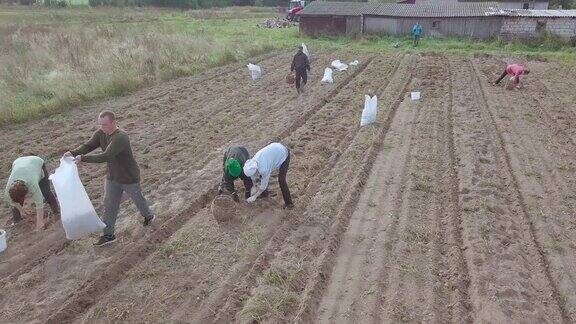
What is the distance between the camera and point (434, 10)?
29031mm

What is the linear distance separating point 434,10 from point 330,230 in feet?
87.1

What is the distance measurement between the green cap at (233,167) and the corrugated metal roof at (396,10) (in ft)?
82.8

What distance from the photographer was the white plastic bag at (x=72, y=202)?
528cm

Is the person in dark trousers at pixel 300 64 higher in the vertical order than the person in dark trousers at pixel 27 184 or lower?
higher

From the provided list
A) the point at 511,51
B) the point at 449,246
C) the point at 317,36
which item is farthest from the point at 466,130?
the point at 317,36

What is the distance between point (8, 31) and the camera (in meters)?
21.7

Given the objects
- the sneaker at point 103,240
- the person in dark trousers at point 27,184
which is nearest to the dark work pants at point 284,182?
the sneaker at point 103,240

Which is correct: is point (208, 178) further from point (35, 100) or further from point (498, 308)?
point (35, 100)

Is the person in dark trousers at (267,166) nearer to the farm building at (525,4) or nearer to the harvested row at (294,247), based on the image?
the harvested row at (294,247)

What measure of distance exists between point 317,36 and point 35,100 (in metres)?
20.4

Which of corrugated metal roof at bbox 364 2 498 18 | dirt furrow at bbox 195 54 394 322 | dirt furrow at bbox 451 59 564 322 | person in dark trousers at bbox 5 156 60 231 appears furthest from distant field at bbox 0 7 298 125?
dirt furrow at bbox 451 59 564 322

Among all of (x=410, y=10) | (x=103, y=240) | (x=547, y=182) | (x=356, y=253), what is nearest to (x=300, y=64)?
(x=547, y=182)

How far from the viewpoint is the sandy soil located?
471 centimetres

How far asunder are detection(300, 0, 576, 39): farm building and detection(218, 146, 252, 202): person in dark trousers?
24.2 meters
